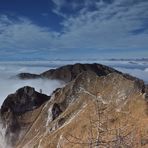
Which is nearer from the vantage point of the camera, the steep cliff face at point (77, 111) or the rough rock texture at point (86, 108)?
the rough rock texture at point (86, 108)

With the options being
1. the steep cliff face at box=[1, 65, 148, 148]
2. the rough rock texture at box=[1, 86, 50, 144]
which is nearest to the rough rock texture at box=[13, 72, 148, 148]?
the steep cliff face at box=[1, 65, 148, 148]

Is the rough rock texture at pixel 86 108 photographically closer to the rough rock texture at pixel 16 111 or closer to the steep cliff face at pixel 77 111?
the steep cliff face at pixel 77 111

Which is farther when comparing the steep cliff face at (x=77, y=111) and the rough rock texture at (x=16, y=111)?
the rough rock texture at (x=16, y=111)

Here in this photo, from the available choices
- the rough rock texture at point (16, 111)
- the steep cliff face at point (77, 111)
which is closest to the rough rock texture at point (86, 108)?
the steep cliff face at point (77, 111)

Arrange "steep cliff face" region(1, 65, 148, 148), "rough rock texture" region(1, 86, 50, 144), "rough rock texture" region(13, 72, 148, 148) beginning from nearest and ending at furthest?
"rough rock texture" region(13, 72, 148, 148)
"steep cliff face" region(1, 65, 148, 148)
"rough rock texture" region(1, 86, 50, 144)

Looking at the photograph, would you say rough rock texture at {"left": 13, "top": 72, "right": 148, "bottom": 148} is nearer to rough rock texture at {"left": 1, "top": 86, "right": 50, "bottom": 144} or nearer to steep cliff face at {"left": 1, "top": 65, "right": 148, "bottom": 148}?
steep cliff face at {"left": 1, "top": 65, "right": 148, "bottom": 148}

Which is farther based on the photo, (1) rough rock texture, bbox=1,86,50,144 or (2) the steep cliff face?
(1) rough rock texture, bbox=1,86,50,144

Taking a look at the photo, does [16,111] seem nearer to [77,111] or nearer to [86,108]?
[77,111]

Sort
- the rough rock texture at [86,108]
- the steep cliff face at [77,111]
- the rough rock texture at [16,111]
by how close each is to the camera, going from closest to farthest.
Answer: the rough rock texture at [86,108] < the steep cliff face at [77,111] < the rough rock texture at [16,111]

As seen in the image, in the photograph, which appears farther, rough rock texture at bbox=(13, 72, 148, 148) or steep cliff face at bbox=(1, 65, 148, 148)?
steep cliff face at bbox=(1, 65, 148, 148)

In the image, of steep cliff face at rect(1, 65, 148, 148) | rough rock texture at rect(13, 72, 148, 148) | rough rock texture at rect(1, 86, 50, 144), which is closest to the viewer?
rough rock texture at rect(13, 72, 148, 148)

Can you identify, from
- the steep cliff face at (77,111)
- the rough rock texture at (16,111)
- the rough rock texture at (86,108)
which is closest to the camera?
the rough rock texture at (86,108)

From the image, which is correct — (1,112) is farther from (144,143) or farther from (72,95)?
(144,143)

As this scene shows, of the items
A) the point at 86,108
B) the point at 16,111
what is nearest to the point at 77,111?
the point at 86,108
